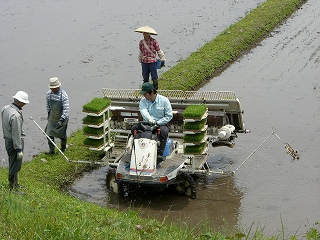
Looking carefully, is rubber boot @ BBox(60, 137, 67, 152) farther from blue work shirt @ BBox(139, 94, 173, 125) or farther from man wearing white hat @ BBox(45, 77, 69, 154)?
blue work shirt @ BBox(139, 94, 173, 125)

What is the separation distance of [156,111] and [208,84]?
684 centimetres

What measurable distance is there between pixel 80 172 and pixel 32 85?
20.7 feet

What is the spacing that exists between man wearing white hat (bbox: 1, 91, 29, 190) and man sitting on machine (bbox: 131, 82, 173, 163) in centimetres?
201

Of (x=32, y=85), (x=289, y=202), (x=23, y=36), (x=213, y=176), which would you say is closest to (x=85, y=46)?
(x=23, y=36)

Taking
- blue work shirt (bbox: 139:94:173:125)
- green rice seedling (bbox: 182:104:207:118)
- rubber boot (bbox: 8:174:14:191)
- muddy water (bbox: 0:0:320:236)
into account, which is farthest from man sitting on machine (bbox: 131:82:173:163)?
rubber boot (bbox: 8:174:14:191)

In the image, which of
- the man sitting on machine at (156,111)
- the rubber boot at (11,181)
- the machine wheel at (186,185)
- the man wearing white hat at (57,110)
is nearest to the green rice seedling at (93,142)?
the man wearing white hat at (57,110)

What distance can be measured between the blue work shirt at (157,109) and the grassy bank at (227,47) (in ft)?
17.6

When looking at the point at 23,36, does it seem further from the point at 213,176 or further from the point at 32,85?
the point at 213,176

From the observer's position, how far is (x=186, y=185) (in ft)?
37.2

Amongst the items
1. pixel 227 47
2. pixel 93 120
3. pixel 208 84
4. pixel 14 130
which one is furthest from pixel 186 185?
pixel 227 47

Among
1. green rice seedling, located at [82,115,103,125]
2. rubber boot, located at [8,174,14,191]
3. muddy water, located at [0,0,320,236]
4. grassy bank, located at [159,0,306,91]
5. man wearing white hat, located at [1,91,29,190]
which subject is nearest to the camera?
man wearing white hat, located at [1,91,29,190]

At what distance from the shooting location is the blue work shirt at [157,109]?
37.7ft

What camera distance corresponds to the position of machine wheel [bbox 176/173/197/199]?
36.9 ft

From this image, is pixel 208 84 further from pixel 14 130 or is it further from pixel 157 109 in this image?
pixel 14 130
